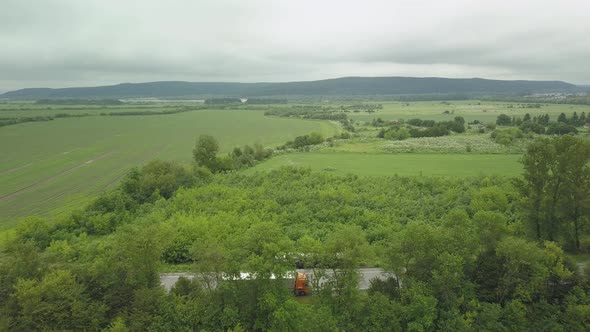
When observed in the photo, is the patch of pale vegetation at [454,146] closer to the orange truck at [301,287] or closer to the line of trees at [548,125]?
the line of trees at [548,125]

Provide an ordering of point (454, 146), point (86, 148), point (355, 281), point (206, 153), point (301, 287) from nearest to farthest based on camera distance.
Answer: point (355, 281) → point (301, 287) → point (206, 153) → point (454, 146) → point (86, 148)

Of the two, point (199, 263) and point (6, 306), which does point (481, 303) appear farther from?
point (6, 306)

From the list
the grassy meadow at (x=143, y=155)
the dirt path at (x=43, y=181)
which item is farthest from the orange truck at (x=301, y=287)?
the dirt path at (x=43, y=181)

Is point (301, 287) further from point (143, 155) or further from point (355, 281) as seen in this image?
point (143, 155)

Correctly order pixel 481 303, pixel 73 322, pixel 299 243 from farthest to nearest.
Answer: pixel 299 243
pixel 481 303
pixel 73 322

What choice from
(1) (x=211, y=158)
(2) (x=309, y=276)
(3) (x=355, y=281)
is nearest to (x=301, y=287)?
(2) (x=309, y=276)

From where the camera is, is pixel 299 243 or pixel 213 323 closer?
pixel 213 323

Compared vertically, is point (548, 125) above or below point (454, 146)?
above

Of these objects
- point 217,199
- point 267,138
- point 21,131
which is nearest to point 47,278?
point 217,199
